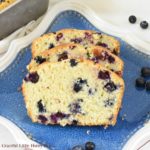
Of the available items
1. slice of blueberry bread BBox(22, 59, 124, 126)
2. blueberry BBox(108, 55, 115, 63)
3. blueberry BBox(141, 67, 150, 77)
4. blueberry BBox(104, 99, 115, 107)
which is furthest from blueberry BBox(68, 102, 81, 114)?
blueberry BBox(141, 67, 150, 77)

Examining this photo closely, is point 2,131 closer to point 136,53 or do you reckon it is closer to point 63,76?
point 63,76

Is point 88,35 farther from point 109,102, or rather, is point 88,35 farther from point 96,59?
point 109,102

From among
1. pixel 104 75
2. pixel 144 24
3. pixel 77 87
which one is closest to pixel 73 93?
pixel 77 87

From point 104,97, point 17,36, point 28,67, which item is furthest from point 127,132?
point 17,36

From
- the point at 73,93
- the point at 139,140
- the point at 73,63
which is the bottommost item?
the point at 139,140

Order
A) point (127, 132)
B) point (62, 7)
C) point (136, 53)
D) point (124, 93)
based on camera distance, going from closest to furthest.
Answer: point (127, 132)
point (124, 93)
point (136, 53)
point (62, 7)

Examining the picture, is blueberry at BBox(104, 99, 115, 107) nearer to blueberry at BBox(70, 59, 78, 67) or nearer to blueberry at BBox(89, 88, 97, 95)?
blueberry at BBox(89, 88, 97, 95)
